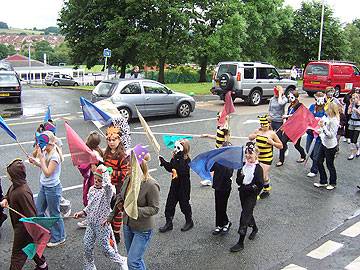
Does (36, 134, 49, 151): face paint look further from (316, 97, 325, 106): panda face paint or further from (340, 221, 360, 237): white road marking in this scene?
(316, 97, 325, 106): panda face paint

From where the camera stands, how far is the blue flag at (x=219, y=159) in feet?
20.1

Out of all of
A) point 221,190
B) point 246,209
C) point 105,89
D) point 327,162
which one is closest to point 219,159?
point 221,190

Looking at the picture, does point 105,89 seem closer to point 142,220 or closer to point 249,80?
point 249,80

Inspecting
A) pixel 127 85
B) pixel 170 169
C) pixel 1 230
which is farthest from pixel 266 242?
pixel 127 85

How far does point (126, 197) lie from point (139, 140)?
26.8ft

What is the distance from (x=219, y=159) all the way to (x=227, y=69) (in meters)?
14.7

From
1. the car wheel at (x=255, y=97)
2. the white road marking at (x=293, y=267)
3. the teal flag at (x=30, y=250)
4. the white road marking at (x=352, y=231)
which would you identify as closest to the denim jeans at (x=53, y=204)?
the teal flag at (x=30, y=250)

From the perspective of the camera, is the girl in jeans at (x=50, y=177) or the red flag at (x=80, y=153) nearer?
the red flag at (x=80, y=153)

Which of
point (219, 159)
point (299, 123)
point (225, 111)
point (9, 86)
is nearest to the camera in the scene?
point (219, 159)

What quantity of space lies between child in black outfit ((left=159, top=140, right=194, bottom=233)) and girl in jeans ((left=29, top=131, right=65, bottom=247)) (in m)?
1.50

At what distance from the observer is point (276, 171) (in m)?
10.0

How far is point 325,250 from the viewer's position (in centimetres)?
619

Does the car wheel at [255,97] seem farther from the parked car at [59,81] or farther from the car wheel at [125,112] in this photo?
the parked car at [59,81]

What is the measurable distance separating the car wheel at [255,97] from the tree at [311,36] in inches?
993
